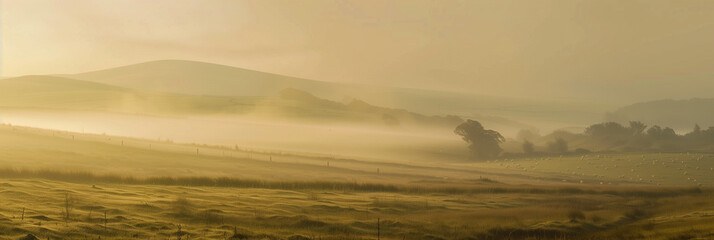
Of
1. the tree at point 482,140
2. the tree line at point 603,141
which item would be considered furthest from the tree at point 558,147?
the tree at point 482,140

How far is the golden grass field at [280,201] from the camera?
119ft

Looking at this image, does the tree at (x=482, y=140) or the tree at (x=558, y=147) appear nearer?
the tree at (x=482, y=140)

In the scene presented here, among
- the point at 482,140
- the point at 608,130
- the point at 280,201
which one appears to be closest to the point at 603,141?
the point at 608,130

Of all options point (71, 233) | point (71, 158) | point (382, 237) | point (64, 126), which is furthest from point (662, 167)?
point (64, 126)

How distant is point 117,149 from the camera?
9081cm

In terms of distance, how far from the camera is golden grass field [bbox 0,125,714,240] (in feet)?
119

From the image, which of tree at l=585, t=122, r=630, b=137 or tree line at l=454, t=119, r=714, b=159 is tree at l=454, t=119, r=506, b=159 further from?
tree at l=585, t=122, r=630, b=137

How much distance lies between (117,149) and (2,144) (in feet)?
50.2

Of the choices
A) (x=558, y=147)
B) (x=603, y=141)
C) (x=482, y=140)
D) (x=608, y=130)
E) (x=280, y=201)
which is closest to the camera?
(x=280, y=201)

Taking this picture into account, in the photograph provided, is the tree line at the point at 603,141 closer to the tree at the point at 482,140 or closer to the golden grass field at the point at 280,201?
the tree at the point at 482,140

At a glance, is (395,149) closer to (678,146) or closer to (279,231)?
(678,146)

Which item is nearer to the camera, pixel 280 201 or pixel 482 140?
pixel 280 201

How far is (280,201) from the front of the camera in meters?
52.3

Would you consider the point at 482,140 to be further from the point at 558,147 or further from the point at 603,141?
the point at 603,141
